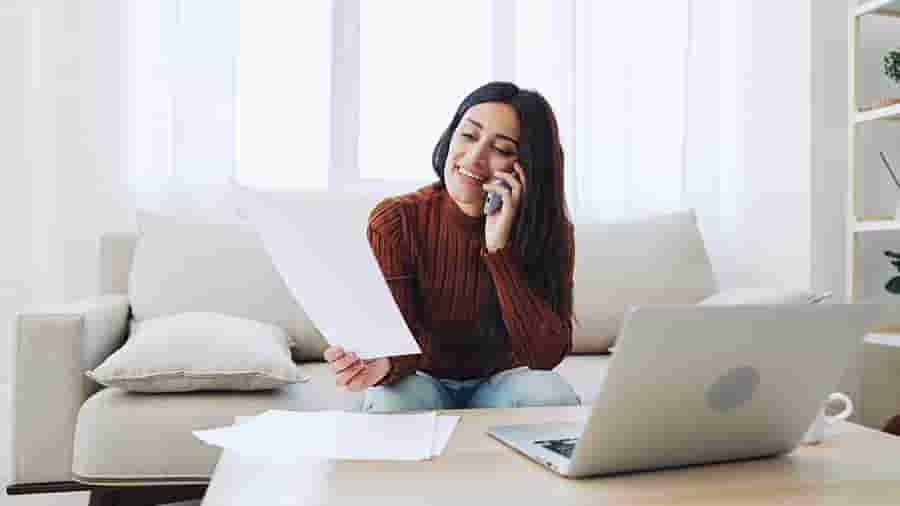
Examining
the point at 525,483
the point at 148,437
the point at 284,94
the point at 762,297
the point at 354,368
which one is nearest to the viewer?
the point at 525,483

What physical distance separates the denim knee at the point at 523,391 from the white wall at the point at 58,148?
1.45 meters

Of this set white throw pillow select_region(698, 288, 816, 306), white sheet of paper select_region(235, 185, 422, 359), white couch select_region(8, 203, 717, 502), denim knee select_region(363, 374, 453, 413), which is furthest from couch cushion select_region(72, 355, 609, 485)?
white throw pillow select_region(698, 288, 816, 306)

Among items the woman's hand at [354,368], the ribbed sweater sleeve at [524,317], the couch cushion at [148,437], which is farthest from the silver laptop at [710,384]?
the couch cushion at [148,437]

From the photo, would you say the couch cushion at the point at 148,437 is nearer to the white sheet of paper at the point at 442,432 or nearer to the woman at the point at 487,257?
the woman at the point at 487,257

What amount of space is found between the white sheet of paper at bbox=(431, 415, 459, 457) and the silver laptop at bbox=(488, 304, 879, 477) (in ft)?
0.29

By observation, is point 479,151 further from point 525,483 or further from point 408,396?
point 525,483

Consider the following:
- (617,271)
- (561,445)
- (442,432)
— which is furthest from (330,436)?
(617,271)

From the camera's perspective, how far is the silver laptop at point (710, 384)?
0.67 meters

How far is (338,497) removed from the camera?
681mm

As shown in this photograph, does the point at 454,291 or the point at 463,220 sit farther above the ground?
the point at 463,220

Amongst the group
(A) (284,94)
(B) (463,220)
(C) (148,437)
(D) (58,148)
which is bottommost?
(C) (148,437)

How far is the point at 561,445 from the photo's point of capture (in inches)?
33.0

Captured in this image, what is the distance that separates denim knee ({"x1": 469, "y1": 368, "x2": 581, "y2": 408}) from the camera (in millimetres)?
1250

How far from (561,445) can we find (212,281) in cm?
132
